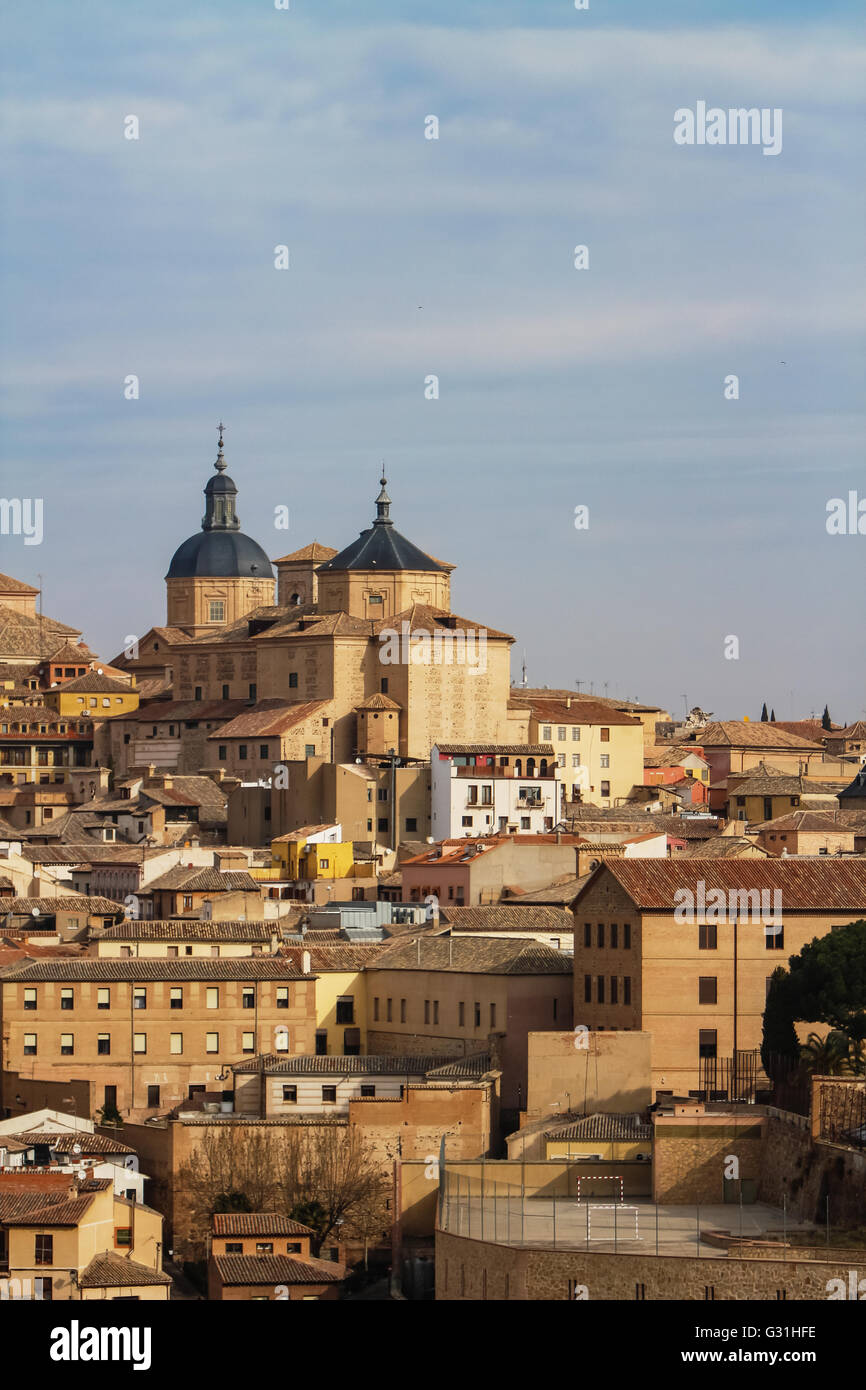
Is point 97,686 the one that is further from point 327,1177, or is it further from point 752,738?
point 327,1177

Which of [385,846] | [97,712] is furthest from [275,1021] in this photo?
[97,712]

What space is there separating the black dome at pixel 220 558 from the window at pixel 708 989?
66.4m

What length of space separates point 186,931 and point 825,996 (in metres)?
17.7

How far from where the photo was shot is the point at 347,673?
91375 millimetres

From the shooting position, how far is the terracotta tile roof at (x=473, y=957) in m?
55.8

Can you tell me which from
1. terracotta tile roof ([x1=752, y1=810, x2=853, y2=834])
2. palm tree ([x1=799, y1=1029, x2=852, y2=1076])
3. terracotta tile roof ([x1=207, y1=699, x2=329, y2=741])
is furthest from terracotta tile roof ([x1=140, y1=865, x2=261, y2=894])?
palm tree ([x1=799, y1=1029, x2=852, y2=1076])

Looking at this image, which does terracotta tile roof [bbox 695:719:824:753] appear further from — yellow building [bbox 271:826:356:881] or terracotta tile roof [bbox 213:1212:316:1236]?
terracotta tile roof [bbox 213:1212:316:1236]

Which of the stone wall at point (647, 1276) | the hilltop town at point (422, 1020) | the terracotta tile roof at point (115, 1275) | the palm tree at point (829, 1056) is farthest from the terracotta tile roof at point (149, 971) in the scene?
the stone wall at point (647, 1276)

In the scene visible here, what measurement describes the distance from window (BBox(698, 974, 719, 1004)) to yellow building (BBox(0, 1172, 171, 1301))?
1103 centimetres

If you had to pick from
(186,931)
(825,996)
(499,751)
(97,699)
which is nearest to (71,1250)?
(825,996)

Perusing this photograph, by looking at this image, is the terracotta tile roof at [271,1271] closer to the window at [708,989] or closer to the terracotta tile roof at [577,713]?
the window at [708,989]

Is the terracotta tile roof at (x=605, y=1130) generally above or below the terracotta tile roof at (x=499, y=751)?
below

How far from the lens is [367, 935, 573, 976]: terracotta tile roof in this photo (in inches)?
2197
